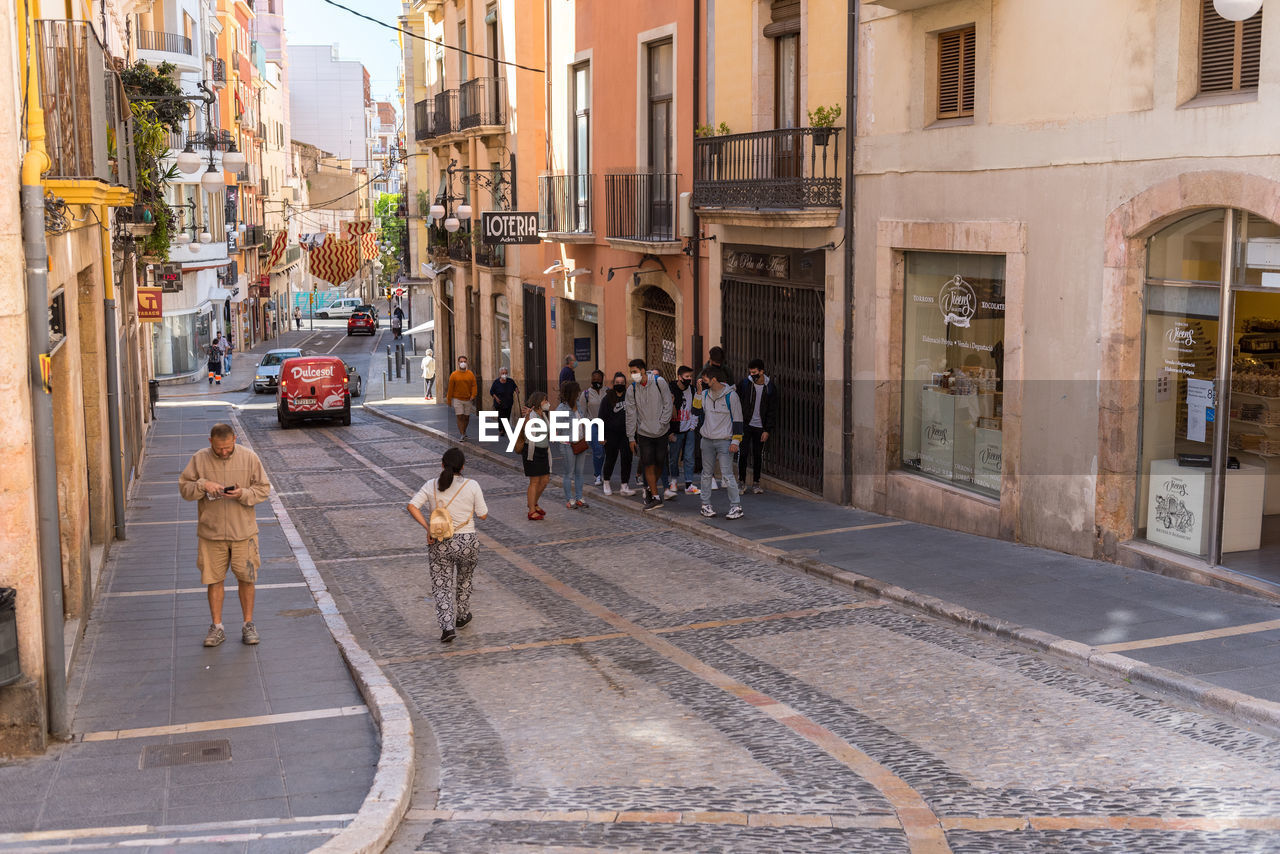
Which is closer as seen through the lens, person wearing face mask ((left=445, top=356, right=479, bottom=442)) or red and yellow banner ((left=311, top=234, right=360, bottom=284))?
person wearing face mask ((left=445, top=356, right=479, bottom=442))

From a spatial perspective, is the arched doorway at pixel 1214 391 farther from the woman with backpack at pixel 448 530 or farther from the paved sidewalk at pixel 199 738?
the paved sidewalk at pixel 199 738

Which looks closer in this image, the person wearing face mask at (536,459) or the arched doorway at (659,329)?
the person wearing face mask at (536,459)

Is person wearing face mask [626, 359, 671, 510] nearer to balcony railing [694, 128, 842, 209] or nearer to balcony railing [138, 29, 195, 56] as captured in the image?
balcony railing [694, 128, 842, 209]

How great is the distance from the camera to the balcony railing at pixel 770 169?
53.5ft

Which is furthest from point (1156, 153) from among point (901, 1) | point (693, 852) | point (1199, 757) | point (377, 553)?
point (377, 553)

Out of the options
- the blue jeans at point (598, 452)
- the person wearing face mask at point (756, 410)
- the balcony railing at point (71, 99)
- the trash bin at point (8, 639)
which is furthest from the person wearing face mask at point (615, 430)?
the trash bin at point (8, 639)

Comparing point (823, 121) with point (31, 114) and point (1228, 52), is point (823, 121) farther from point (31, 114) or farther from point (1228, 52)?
point (31, 114)

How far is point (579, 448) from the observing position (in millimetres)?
17062

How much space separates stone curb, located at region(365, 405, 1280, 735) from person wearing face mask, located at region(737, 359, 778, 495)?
3.01 metres

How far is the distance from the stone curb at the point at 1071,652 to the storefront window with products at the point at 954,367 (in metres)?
2.47

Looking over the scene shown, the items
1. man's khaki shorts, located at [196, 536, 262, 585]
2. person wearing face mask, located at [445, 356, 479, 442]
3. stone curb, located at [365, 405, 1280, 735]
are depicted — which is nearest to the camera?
stone curb, located at [365, 405, 1280, 735]

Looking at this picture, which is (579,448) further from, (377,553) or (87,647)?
(87,647)

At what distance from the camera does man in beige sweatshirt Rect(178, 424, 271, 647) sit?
10.1m

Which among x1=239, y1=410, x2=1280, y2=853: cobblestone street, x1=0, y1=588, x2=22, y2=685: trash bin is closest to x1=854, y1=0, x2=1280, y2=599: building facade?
x1=239, y1=410, x2=1280, y2=853: cobblestone street
